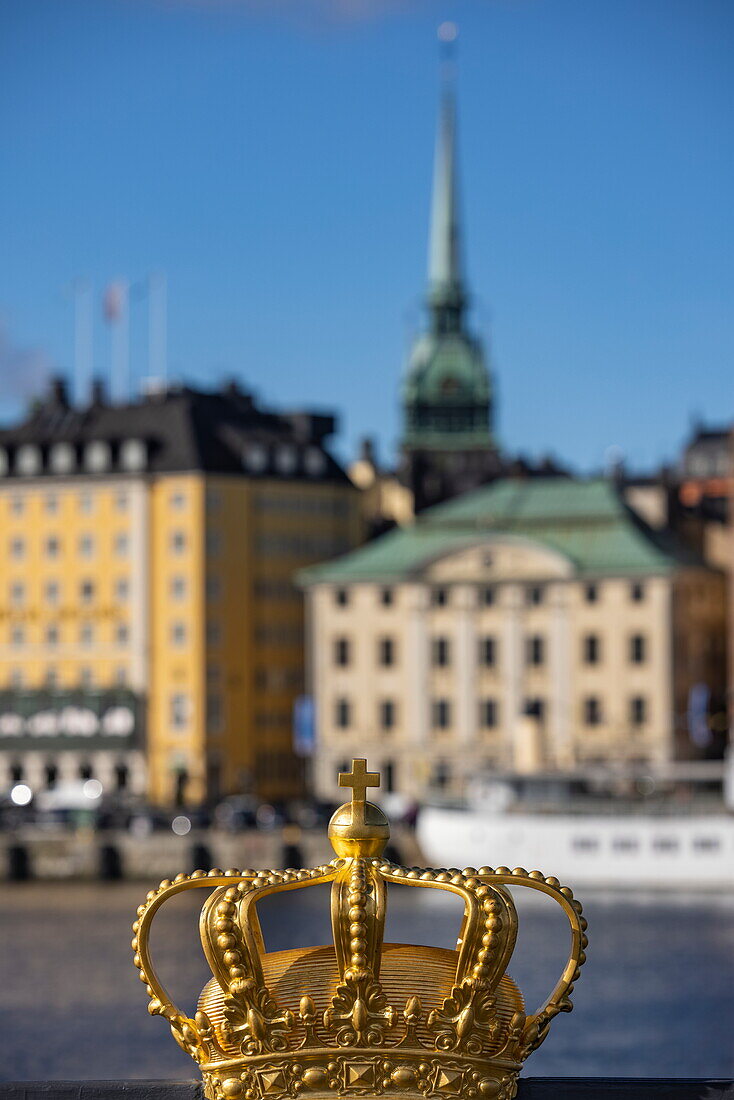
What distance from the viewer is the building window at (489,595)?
394 ft

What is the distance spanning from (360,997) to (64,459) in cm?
11944

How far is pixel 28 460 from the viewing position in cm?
12875

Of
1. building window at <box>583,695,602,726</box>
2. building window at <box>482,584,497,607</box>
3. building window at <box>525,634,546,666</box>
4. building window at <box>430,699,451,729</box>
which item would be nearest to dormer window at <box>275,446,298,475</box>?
building window at <box>482,584,497,607</box>

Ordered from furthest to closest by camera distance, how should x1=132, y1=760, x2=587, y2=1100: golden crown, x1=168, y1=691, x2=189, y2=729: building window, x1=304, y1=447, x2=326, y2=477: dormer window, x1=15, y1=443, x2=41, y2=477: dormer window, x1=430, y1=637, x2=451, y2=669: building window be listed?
x1=304, y1=447, x2=326, y2=477: dormer window, x1=15, y1=443, x2=41, y2=477: dormer window, x1=168, y1=691, x2=189, y2=729: building window, x1=430, y1=637, x2=451, y2=669: building window, x1=132, y1=760, x2=587, y2=1100: golden crown

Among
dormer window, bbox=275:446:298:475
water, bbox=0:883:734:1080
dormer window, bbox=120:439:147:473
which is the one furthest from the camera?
dormer window, bbox=275:446:298:475

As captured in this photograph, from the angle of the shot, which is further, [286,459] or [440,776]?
[286,459]

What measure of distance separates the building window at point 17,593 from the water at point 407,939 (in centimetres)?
4070

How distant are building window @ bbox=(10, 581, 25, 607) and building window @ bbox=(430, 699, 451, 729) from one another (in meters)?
23.5

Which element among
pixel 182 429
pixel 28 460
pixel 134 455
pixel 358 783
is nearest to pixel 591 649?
pixel 182 429

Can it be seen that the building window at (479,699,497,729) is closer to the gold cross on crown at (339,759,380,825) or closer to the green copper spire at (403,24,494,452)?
the green copper spire at (403,24,494,452)

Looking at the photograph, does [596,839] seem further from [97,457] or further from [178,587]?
[97,457]

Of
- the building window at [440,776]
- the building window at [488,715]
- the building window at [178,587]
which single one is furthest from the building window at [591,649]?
the building window at [178,587]

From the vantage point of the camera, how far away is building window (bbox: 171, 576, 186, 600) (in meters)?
124

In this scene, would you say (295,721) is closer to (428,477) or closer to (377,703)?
(377,703)
